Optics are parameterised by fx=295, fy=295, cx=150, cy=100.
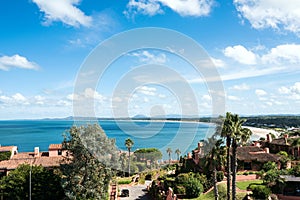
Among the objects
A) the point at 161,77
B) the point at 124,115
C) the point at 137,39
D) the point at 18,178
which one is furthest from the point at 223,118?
the point at 18,178

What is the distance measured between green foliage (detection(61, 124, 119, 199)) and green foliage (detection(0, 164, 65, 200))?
91.6 inches

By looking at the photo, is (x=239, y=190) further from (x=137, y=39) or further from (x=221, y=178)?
(x=137, y=39)

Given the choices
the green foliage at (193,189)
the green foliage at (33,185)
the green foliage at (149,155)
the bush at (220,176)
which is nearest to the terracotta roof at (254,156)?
the bush at (220,176)

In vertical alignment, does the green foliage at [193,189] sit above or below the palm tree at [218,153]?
below

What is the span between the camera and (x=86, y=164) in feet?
74.1

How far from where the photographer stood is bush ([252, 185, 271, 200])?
23781 millimetres

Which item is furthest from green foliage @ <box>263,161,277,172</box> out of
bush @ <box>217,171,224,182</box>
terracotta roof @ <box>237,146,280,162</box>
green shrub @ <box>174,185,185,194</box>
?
green shrub @ <box>174,185,185,194</box>

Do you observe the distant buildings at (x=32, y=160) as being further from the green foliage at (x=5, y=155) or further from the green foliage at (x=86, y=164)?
the green foliage at (x=86, y=164)

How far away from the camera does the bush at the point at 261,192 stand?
23.8 metres

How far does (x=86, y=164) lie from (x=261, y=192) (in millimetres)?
14170

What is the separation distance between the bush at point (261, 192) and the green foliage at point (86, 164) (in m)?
12.4

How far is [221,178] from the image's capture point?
2961 centimetres

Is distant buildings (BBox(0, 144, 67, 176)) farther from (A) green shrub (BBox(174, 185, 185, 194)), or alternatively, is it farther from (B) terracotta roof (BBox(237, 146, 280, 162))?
(B) terracotta roof (BBox(237, 146, 280, 162))

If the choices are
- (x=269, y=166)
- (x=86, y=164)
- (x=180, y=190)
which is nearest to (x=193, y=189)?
(x=180, y=190)
